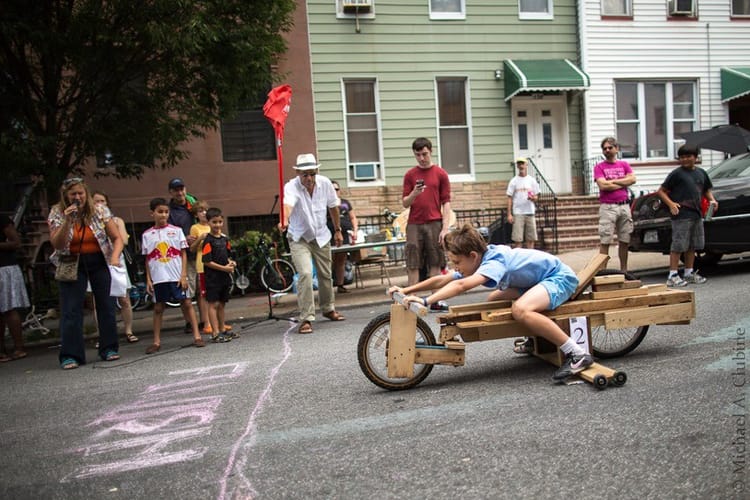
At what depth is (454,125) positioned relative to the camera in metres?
14.9

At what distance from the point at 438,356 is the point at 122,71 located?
20.8 feet

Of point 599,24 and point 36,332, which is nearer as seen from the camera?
point 36,332

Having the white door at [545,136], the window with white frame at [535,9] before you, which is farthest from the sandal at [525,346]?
the window with white frame at [535,9]

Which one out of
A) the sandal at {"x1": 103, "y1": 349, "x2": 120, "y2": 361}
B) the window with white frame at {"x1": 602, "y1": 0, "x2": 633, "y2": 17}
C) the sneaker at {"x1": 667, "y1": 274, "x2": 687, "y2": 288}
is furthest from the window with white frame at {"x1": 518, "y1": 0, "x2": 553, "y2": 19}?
the sandal at {"x1": 103, "y1": 349, "x2": 120, "y2": 361}

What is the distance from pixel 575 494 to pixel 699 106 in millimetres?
16417

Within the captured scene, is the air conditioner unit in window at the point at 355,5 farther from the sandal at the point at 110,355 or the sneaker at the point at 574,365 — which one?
the sneaker at the point at 574,365

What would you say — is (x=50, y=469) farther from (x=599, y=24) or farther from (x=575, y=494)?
(x=599, y=24)

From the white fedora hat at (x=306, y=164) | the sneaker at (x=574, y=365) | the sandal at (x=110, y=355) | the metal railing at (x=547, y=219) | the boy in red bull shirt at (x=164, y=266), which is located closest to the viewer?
the sneaker at (x=574, y=365)

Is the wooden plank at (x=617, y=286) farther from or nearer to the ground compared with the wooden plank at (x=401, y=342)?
farther from the ground

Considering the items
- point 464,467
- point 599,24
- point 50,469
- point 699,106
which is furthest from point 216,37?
point 699,106

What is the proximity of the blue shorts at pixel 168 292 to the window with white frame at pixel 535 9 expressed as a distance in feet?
39.0

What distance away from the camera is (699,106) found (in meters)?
16.1

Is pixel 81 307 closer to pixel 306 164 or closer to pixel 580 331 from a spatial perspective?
pixel 306 164

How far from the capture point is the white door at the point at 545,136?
49.8ft
